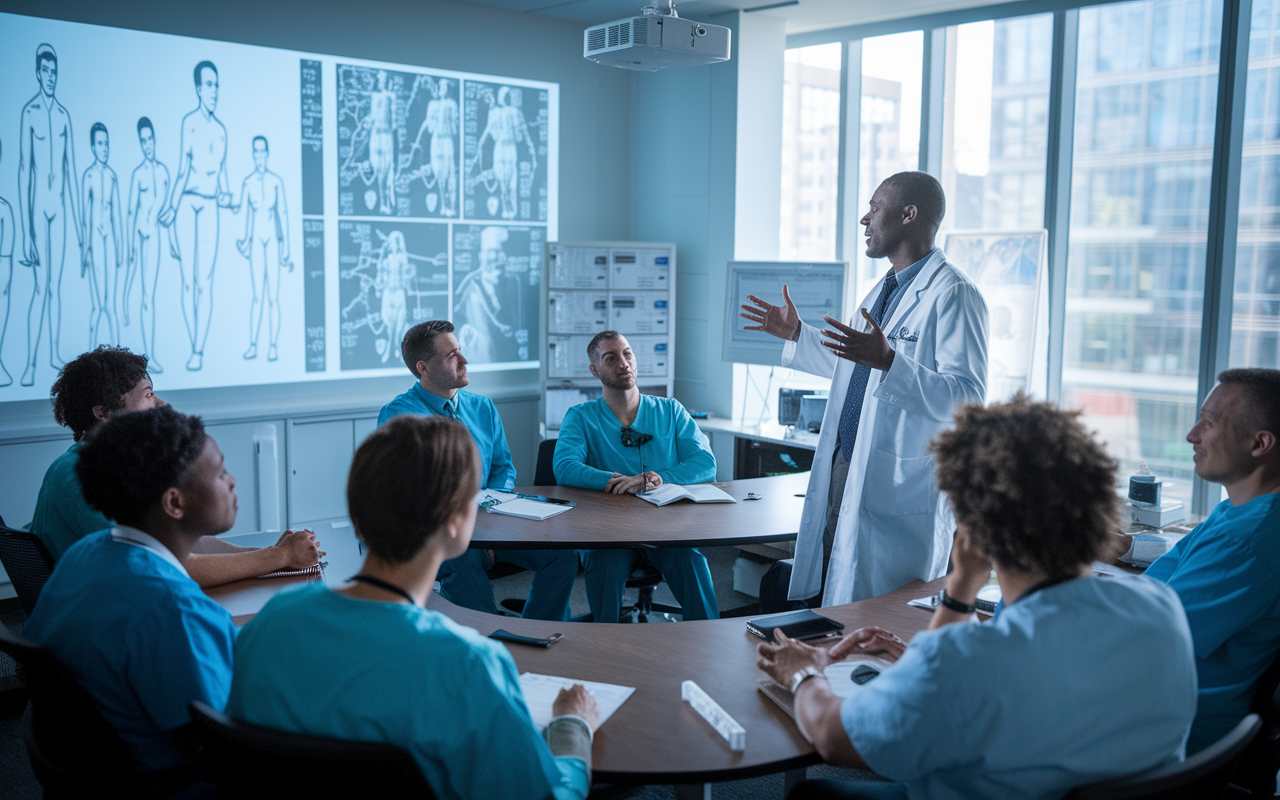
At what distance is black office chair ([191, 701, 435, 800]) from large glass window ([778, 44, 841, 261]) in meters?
4.85

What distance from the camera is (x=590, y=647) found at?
196 centimetres

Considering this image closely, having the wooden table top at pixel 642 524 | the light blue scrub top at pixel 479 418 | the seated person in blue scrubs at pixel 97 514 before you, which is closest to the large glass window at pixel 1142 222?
the wooden table top at pixel 642 524

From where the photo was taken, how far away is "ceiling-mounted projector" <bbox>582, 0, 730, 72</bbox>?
11.4ft

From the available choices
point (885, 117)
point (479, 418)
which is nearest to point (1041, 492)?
point (479, 418)

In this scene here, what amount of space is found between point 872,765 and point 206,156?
13.9ft

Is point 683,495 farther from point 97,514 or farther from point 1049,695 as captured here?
point 1049,695

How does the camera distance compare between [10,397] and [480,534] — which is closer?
[480,534]

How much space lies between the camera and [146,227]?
436 cm

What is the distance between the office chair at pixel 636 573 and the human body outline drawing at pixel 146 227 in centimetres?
193

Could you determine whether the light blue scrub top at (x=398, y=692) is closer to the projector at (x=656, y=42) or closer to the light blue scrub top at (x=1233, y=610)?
the light blue scrub top at (x=1233, y=610)

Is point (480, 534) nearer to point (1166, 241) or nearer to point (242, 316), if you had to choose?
point (242, 316)

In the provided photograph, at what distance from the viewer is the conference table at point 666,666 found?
1502mm

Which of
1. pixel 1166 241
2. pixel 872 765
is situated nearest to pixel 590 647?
pixel 872 765

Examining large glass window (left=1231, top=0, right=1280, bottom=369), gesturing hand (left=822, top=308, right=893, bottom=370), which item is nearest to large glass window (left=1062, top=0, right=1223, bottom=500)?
large glass window (left=1231, top=0, right=1280, bottom=369)
